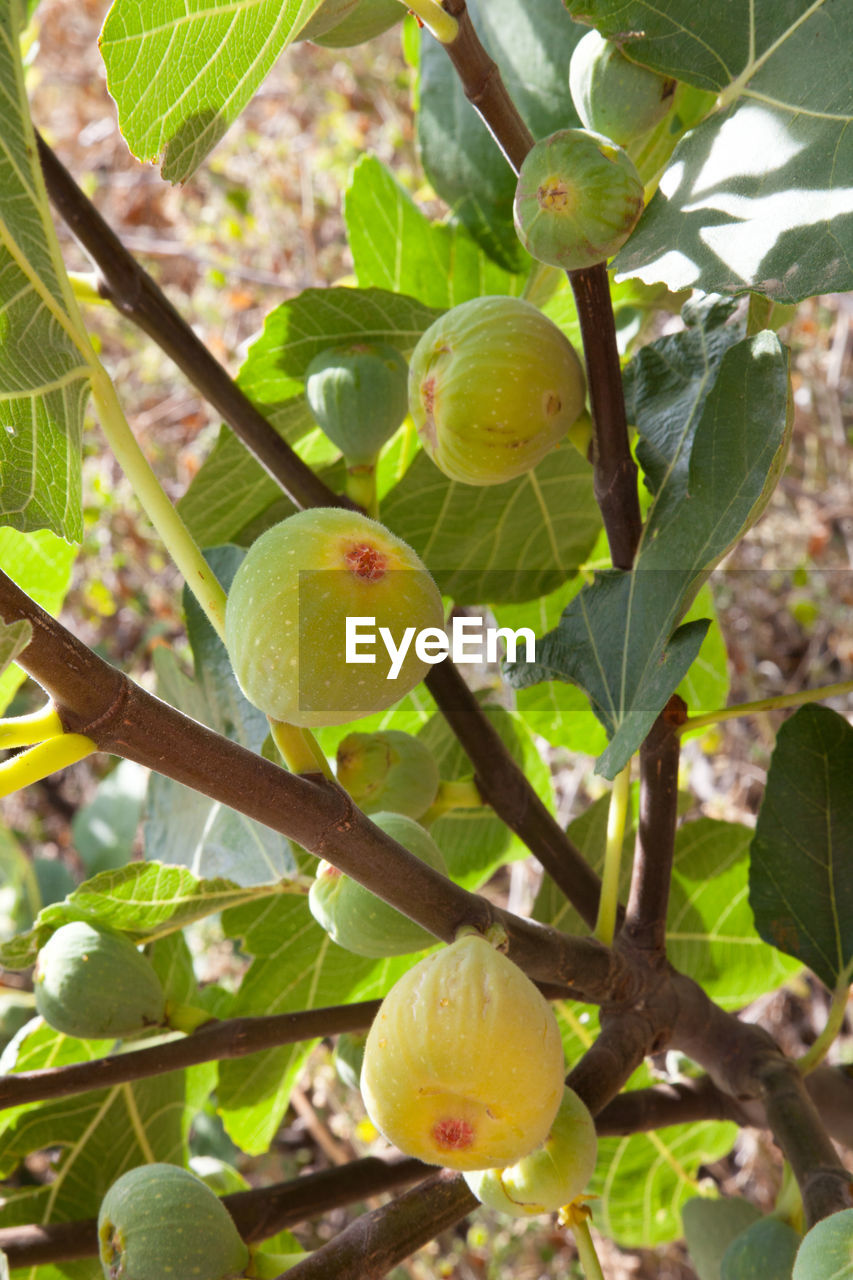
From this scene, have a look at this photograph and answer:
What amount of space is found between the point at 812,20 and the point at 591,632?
352mm

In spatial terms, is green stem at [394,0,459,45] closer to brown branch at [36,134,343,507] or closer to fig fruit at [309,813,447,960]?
brown branch at [36,134,343,507]

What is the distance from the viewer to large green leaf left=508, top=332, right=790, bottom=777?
57 cm

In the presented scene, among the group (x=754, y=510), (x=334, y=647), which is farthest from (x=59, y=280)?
(x=754, y=510)

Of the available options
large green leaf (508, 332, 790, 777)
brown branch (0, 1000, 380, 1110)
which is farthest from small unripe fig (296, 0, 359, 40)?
brown branch (0, 1000, 380, 1110)

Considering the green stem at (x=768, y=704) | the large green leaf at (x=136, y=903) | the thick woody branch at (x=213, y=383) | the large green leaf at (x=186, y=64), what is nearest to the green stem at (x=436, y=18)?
the large green leaf at (x=186, y=64)

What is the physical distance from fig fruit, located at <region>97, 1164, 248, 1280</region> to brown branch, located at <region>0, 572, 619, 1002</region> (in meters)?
0.29

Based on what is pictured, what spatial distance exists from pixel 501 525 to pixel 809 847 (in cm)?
36

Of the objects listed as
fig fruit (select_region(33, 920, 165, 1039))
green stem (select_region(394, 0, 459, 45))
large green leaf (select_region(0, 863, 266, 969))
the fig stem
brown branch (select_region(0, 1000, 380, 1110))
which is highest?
green stem (select_region(394, 0, 459, 45))

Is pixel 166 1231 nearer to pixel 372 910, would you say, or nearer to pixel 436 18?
pixel 372 910

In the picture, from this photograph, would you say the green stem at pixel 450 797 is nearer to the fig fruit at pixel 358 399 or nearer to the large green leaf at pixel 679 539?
the large green leaf at pixel 679 539

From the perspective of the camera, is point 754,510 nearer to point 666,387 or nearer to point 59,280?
point 666,387

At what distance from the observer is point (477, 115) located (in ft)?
3.01

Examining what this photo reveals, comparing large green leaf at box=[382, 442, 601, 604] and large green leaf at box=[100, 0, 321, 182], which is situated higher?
large green leaf at box=[100, 0, 321, 182]

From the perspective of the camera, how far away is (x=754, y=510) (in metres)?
0.57
